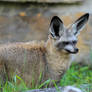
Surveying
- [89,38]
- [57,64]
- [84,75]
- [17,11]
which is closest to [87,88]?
[57,64]

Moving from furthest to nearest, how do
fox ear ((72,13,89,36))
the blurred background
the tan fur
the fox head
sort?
the blurred background, fox ear ((72,13,89,36)), the fox head, the tan fur

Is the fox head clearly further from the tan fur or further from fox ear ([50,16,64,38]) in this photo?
the tan fur

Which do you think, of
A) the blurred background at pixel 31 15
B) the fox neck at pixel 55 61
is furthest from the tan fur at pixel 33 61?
the blurred background at pixel 31 15

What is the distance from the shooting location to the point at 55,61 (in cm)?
524

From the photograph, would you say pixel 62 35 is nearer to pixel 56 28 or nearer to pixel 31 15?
pixel 56 28

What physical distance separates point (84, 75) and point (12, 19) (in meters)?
2.45

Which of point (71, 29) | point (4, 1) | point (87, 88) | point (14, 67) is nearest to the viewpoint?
point (87, 88)

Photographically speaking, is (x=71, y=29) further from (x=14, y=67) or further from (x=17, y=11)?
(x=17, y=11)

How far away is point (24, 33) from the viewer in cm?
692

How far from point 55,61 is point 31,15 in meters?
2.07

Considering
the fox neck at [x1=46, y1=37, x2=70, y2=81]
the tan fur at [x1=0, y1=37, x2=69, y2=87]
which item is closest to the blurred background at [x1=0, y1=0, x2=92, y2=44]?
the tan fur at [x1=0, y1=37, x2=69, y2=87]

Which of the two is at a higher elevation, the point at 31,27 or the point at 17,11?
the point at 17,11

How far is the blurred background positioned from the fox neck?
69.0 inches

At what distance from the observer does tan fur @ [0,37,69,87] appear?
4.93 m
